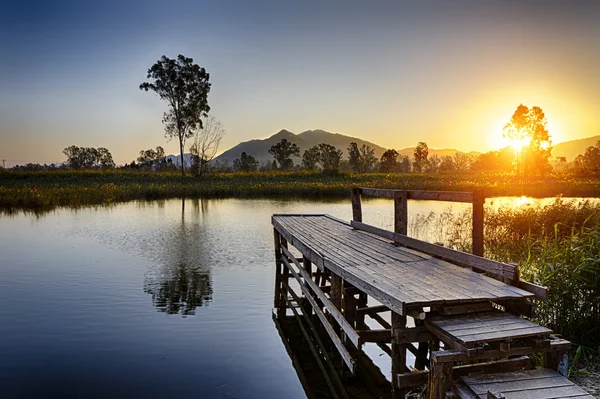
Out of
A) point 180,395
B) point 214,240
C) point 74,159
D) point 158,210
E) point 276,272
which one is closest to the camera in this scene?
point 180,395

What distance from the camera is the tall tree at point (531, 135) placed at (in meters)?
62.6

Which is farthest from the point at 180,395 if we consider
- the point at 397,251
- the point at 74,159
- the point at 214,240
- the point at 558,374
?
the point at 74,159

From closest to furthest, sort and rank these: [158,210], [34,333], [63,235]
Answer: [34,333] → [63,235] → [158,210]

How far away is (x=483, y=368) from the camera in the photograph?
371cm

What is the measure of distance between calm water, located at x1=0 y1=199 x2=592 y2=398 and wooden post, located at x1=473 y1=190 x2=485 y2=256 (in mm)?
2254

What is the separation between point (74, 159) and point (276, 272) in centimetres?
9953

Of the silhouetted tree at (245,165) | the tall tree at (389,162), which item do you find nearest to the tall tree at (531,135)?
the tall tree at (389,162)

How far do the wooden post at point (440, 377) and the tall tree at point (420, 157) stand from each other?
8232 cm

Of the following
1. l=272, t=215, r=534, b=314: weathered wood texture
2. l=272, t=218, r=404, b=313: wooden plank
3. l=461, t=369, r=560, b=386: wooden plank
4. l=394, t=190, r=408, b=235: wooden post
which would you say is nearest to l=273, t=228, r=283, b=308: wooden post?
l=272, t=215, r=534, b=314: weathered wood texture

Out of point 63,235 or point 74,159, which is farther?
point 74,159

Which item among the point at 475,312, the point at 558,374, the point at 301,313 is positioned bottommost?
the point at 301,313

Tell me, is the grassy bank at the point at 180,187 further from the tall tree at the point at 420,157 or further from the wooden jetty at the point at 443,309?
the tall tree at the point at 420,157

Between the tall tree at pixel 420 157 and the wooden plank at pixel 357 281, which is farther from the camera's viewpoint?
the tall tree at pixel 420 157

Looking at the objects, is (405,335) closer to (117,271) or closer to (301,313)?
(301,313)
